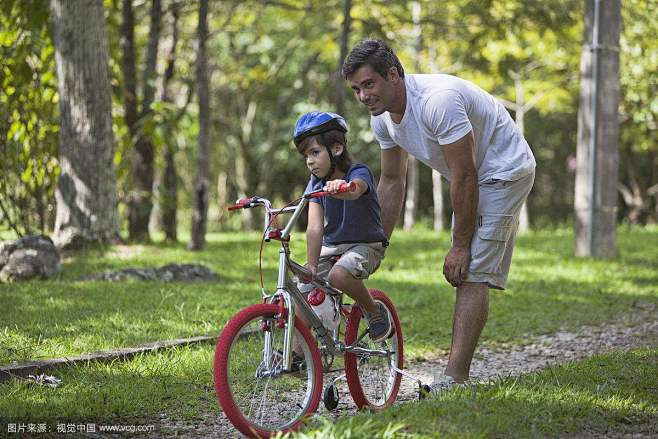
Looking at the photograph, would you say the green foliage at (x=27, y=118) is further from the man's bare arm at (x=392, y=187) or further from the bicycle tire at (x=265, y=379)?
the bicycle tire at (x=265, y=379)

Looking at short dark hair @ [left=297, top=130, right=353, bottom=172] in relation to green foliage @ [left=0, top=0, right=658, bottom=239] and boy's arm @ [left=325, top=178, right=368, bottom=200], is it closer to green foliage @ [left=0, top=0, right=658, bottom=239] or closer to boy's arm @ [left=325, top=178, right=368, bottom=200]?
boy's arm @ [left=325, top=178, right=368, bottom=200]

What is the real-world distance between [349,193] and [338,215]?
0.41 metres

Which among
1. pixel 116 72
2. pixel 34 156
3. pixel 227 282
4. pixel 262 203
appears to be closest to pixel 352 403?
pixel 262 203

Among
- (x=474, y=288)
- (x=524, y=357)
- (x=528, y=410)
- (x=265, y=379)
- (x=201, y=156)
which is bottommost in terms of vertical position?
(x=524, y=357)

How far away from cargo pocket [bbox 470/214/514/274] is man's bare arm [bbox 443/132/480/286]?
0.04 meters

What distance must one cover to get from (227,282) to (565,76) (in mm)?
15602

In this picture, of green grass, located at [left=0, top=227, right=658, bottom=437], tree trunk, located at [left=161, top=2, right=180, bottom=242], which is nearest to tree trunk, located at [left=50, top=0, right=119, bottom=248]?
green grass, located at [left=0, top=227, right=658, bottom=437]

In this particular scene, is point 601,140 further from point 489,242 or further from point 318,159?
point 318,159

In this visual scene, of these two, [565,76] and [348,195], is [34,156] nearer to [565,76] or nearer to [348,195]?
[348,195]

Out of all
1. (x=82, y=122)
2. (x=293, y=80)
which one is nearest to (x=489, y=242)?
(x=82, y=122)

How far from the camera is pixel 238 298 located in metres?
8.09

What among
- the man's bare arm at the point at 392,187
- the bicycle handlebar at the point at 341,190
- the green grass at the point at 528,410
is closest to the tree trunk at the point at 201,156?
the man's bare arm at the point at 392,187

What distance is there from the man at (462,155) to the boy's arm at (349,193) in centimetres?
47

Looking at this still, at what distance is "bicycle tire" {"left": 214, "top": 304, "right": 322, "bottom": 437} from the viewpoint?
13.4 ft
